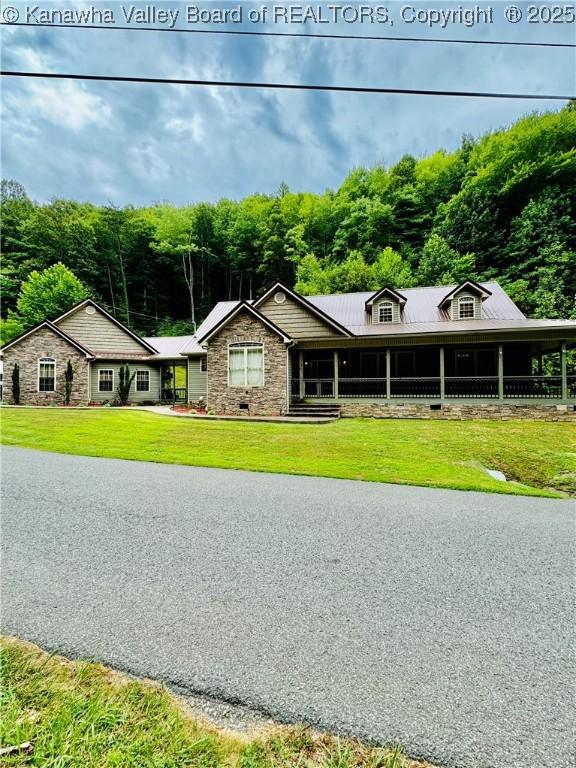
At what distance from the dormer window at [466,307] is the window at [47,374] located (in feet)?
74.4

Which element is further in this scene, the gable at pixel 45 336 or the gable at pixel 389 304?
the gable at pixel 45 336

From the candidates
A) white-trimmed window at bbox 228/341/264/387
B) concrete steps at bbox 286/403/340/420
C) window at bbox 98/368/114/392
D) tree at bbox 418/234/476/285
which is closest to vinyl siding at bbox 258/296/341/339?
white-trimmed window at bbox 228/341/264/387

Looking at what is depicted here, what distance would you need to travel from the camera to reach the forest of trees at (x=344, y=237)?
29703 millimetres

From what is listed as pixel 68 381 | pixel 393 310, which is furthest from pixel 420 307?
pixel 68 381

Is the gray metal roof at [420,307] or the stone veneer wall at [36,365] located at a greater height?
the gray metal roof at [420,307]

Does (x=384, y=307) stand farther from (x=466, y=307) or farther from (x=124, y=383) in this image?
(x=124, y=383)

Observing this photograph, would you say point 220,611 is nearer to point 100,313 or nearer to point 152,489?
point 152,489

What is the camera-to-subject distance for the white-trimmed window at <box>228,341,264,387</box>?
17.0 meters

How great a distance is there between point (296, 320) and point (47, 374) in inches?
596

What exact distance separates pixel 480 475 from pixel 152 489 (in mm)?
6755

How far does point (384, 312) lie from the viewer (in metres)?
19.2

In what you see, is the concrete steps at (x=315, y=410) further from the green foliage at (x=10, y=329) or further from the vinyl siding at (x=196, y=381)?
the green foliage at (x=10, y=329)

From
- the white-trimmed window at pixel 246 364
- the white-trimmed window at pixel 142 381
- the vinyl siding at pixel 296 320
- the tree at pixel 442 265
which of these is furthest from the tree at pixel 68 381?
the tree at pixel 442 265

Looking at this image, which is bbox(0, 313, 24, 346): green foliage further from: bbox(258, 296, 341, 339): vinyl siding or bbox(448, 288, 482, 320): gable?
bbox(448, 288, 482, 320): gable
